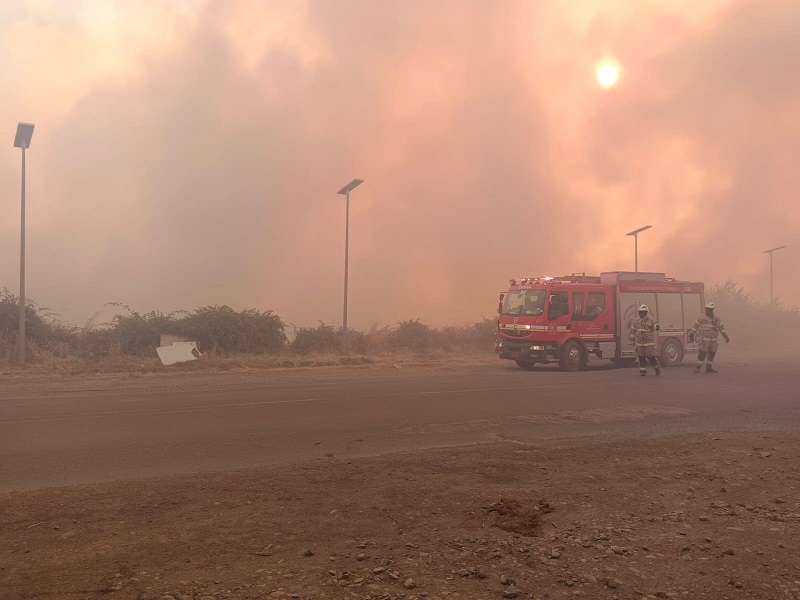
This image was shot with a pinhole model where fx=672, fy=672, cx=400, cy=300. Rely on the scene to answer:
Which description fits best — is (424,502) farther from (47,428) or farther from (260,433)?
(47,428)

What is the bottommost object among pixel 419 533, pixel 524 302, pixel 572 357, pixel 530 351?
pixel 419 533

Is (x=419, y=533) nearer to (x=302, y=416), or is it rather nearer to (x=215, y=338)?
(x=302, y=416)

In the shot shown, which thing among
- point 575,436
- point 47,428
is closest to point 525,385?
point 575,436

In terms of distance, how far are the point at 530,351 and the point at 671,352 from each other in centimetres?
576

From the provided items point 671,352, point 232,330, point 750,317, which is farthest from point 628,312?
point 750,317

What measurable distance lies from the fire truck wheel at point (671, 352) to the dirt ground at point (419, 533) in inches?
614

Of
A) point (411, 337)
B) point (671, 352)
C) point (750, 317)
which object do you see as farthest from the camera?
point (750, 317)

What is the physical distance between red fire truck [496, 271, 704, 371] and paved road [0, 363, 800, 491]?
107 inches

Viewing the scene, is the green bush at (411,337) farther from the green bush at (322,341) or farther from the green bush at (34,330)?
the green bush at (34,330)

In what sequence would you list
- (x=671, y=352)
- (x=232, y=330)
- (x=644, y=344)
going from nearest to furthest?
(x=644, y=344)
(x=671, y=352)
(x=232, y=330)

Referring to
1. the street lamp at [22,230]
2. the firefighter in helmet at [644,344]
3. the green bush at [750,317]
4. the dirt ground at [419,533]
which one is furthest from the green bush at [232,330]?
the green bush at [750,317]

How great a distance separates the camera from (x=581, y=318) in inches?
805

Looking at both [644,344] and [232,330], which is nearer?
[644,344]

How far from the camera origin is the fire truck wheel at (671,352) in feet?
72.7
